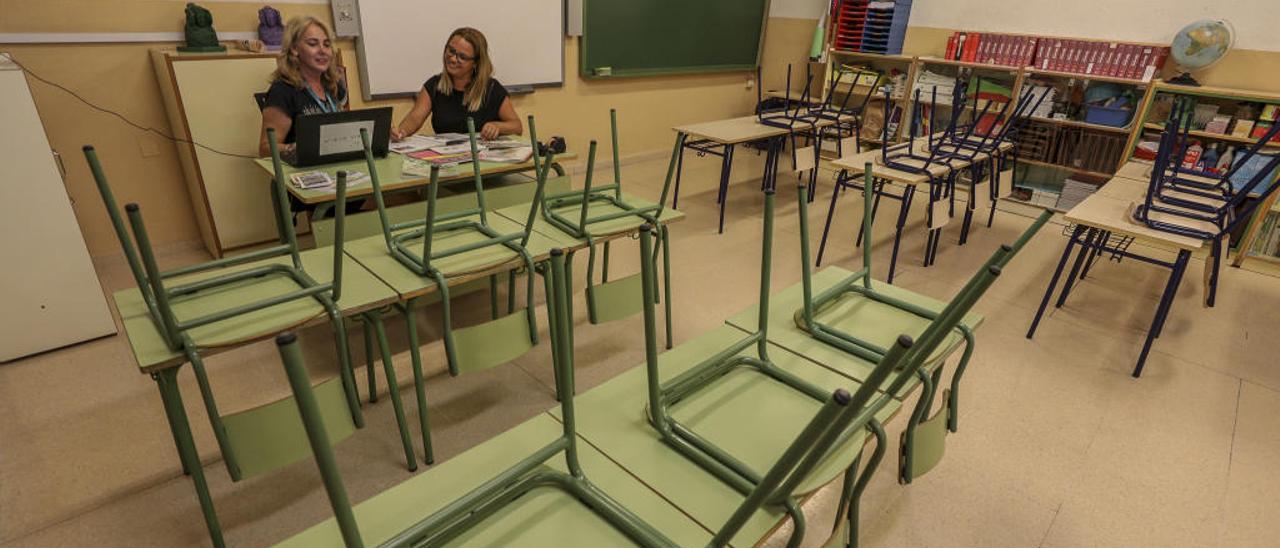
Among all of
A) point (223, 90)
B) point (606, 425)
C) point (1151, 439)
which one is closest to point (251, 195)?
point (223, 90)

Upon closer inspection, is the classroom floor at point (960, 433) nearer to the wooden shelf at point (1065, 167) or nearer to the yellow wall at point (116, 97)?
the yellow wall at point (116, 97)

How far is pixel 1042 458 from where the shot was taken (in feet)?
6.93

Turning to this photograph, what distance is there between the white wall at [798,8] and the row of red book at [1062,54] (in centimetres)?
131

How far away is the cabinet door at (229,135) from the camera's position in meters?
2.89

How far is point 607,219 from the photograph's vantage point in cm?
221

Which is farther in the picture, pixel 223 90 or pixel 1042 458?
pixel 223 90

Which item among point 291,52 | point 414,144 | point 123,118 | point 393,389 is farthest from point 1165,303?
point 123,118

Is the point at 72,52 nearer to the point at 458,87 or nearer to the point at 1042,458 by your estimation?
the point at 458,87

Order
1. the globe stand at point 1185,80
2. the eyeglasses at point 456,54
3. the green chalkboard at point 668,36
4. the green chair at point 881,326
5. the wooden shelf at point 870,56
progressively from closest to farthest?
the green chair at point 881,326, the eyeglasses at point 456,54, the globe stand at point 1185,80, the green chalkboard at point 668,36, the wooden shelf at point 870,56

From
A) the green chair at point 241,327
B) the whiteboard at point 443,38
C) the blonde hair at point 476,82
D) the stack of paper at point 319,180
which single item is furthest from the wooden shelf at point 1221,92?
the green chair at point 241,327

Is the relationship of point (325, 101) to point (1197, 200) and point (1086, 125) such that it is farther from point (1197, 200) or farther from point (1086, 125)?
point (1086, 125)

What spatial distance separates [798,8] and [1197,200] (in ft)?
13.0

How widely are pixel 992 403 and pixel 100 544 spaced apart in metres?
2.95

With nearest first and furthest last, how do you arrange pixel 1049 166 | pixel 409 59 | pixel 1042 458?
1. pixel 1042 458
2. pixel 409 59
3. pixel 1049 166
